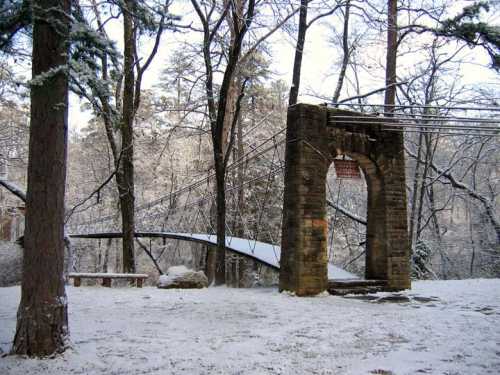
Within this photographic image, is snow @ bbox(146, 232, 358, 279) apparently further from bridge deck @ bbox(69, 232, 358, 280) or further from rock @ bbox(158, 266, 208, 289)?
rock @ bbox(158, 266, 208, 289)

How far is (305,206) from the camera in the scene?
230 inches

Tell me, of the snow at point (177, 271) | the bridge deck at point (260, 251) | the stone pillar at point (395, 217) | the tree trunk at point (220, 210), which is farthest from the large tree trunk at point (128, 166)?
the stone pillar at point (395, 217)

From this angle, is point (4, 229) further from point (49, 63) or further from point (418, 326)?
point (418, 326)

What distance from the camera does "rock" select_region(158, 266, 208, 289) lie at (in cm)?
675

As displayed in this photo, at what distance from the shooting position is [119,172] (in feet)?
25.8

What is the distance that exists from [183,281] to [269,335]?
3.41m

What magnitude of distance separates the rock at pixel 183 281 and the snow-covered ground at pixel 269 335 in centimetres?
96

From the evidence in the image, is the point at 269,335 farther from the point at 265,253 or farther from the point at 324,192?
the point at 265,253

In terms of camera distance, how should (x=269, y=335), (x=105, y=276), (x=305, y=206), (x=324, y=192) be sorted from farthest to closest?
(x=105, y=276) < (x=324, y=192) < (x=305, y=206) < (x=269, y=335)

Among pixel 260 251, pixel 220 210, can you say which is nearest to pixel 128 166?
pixel 220 210

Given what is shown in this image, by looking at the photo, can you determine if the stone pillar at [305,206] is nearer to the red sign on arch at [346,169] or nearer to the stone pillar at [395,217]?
the red sign on arch at [346,169]

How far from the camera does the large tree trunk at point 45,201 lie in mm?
2848

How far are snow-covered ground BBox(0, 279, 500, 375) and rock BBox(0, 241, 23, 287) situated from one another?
40.0 inches

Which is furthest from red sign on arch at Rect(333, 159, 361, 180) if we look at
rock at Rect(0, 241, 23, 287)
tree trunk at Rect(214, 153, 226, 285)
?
rock at Rect(0, 241, 23, 287)
